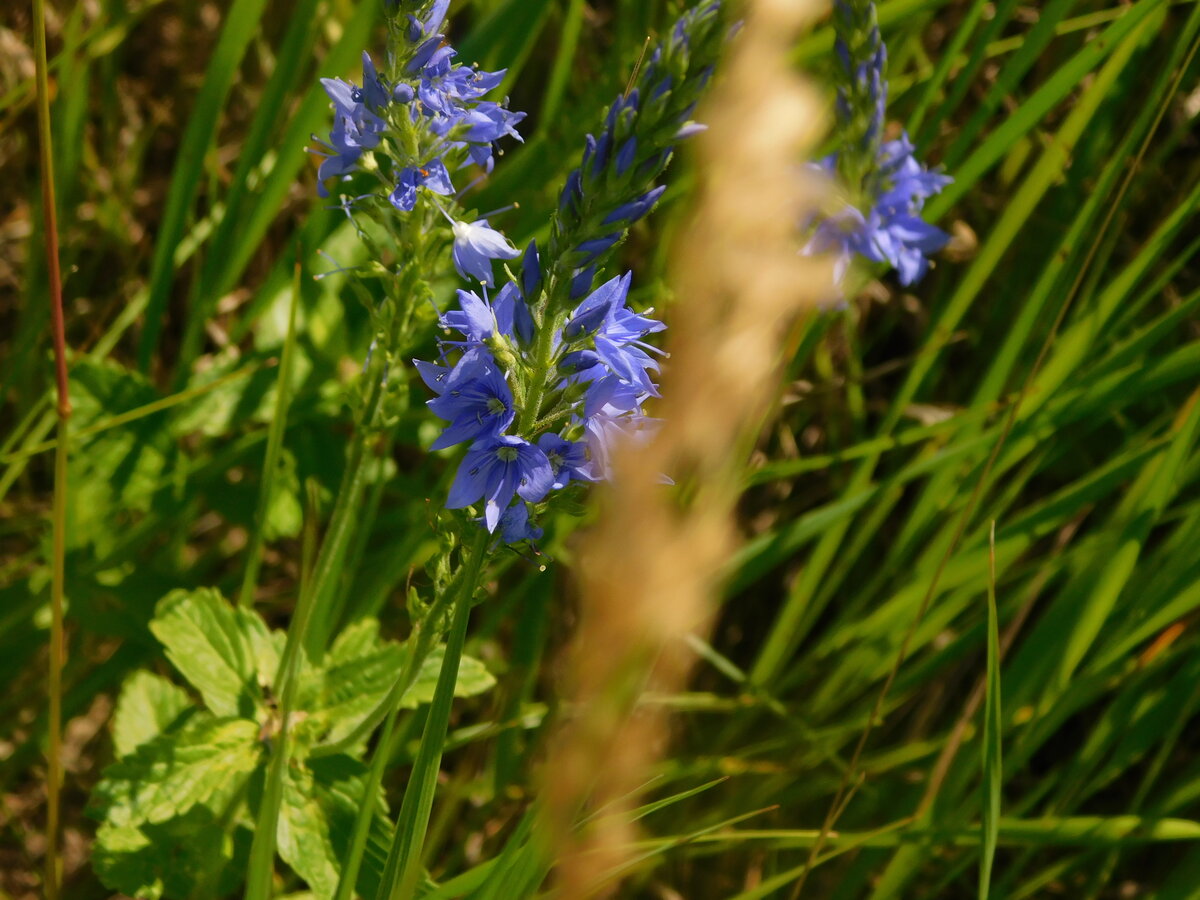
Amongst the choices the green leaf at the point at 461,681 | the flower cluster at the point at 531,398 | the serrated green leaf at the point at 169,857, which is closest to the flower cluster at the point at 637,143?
the flower cluster at the point at 531,398

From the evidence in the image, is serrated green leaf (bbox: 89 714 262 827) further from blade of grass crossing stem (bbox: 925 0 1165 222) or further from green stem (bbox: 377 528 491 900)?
blade of grass crossing stem (bbox: 925 0 1165 222)

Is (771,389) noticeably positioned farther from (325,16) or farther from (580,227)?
(325,16)

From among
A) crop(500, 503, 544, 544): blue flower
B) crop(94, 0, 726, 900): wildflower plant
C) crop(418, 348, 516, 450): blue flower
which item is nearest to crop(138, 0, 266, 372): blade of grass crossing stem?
crop(94, 0, 726, 900): wildflower plant

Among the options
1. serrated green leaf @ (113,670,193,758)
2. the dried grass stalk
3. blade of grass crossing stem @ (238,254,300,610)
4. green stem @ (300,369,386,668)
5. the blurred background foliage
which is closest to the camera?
the dried grass stalk

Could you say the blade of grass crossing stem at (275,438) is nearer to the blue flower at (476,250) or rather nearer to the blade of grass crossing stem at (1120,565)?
the blue flower at (476,250)

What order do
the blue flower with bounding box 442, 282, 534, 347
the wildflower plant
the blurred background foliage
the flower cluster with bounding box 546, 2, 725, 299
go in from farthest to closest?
the blurred background foliage
the blue flower with bounding box 442, 282, 534, 347
the wildflower plant
the flower cluster with bounding box 546, 2, 725, 299

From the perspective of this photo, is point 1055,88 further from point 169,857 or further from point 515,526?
point 169,857

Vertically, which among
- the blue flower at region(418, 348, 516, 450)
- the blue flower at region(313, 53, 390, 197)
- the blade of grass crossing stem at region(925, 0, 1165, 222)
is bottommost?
the blue flower at region(418, 348, 516, 450)

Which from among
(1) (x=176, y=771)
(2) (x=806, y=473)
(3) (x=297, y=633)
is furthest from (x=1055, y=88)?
(1) (x=176, y=771)
